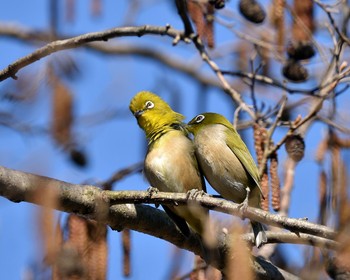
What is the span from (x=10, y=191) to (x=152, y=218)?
43.0 inches

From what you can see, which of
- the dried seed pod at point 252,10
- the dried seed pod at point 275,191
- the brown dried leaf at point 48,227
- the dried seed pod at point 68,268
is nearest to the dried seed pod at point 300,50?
the dried seed pod at point 252,10

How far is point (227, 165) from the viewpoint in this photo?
14.7 feet

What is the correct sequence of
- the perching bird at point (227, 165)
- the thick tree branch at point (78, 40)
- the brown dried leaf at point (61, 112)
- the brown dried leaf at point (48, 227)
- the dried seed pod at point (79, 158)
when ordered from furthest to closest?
the dried seed pod at point (79, 158), the perching bird at point (227, 165), the thick tree branch at point (78, 40), the brown dried leaf at point (61, 112), the brown dried leaf at point (48, 227)

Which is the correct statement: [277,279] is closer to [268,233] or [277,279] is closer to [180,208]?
[268,233]

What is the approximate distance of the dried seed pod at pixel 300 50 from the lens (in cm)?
508

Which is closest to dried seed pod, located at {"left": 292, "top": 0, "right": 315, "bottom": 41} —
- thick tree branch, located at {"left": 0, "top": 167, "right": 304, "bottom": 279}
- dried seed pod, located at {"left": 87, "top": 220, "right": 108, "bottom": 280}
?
thick tree branch, located at {"left": 0, "top": 167, "right": 304, "bottom": 279}

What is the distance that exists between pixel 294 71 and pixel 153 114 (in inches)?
43.8

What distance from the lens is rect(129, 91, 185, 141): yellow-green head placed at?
4.89 meters

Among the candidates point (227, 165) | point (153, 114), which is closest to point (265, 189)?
point (227, 165)

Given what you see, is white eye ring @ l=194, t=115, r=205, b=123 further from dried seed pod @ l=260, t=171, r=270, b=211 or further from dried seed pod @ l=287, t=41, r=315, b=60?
dried seed pod @ l=287, t=41, r=315, b=60

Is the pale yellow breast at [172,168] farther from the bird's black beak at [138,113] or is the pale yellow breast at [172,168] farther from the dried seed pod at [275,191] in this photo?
the dried seed pod at [275,191]

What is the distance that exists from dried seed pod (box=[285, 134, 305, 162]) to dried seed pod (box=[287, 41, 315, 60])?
0.84m

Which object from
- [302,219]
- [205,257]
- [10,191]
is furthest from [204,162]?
[10,191]

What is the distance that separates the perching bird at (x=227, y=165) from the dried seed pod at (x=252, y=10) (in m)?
1.00
